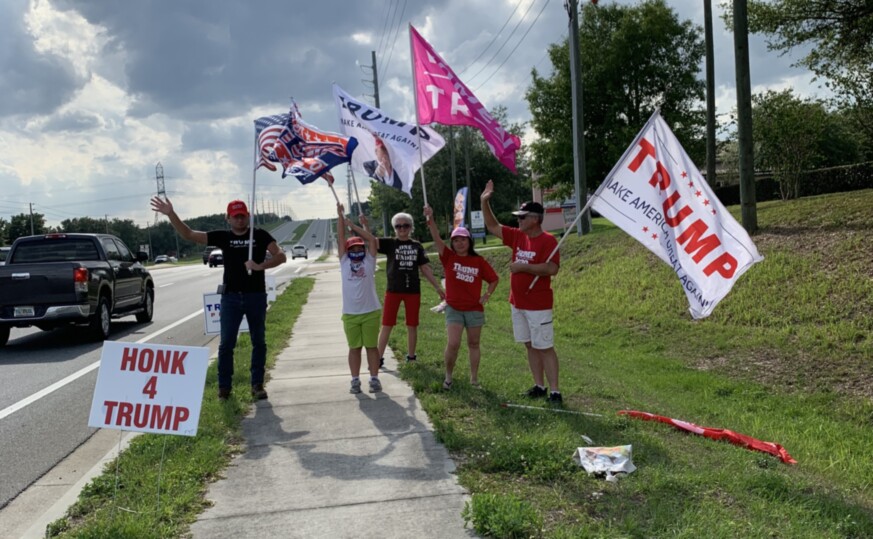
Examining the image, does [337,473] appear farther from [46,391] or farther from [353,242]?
[46,391]

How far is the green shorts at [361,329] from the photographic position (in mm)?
7066

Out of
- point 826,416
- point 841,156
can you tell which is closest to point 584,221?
point 826,416

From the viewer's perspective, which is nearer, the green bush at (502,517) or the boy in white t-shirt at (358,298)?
the green bush at (502,517)

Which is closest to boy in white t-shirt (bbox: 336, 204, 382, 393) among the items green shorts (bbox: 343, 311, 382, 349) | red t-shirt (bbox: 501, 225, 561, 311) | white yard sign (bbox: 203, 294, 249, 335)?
green shorts (bbox: 343, 311, 382, 349)

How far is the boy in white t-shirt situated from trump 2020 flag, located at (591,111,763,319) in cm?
240

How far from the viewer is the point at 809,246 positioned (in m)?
12.1

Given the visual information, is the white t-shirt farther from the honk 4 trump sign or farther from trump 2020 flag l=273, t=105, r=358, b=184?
the honk 4 trump sign

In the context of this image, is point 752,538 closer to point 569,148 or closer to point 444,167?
point 569,148

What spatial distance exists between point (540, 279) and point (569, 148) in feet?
102

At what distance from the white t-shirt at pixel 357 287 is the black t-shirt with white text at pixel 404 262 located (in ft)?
2.34

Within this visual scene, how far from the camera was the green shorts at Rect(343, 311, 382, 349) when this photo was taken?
7.07 metres

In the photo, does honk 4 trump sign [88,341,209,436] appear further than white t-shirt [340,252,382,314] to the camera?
No

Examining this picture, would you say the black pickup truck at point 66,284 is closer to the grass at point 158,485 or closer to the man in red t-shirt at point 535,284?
the grass at point 158,485

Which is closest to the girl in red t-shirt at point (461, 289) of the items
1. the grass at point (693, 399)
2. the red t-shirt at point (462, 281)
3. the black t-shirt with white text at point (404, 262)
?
the red t-shirt at point (462, 281)
